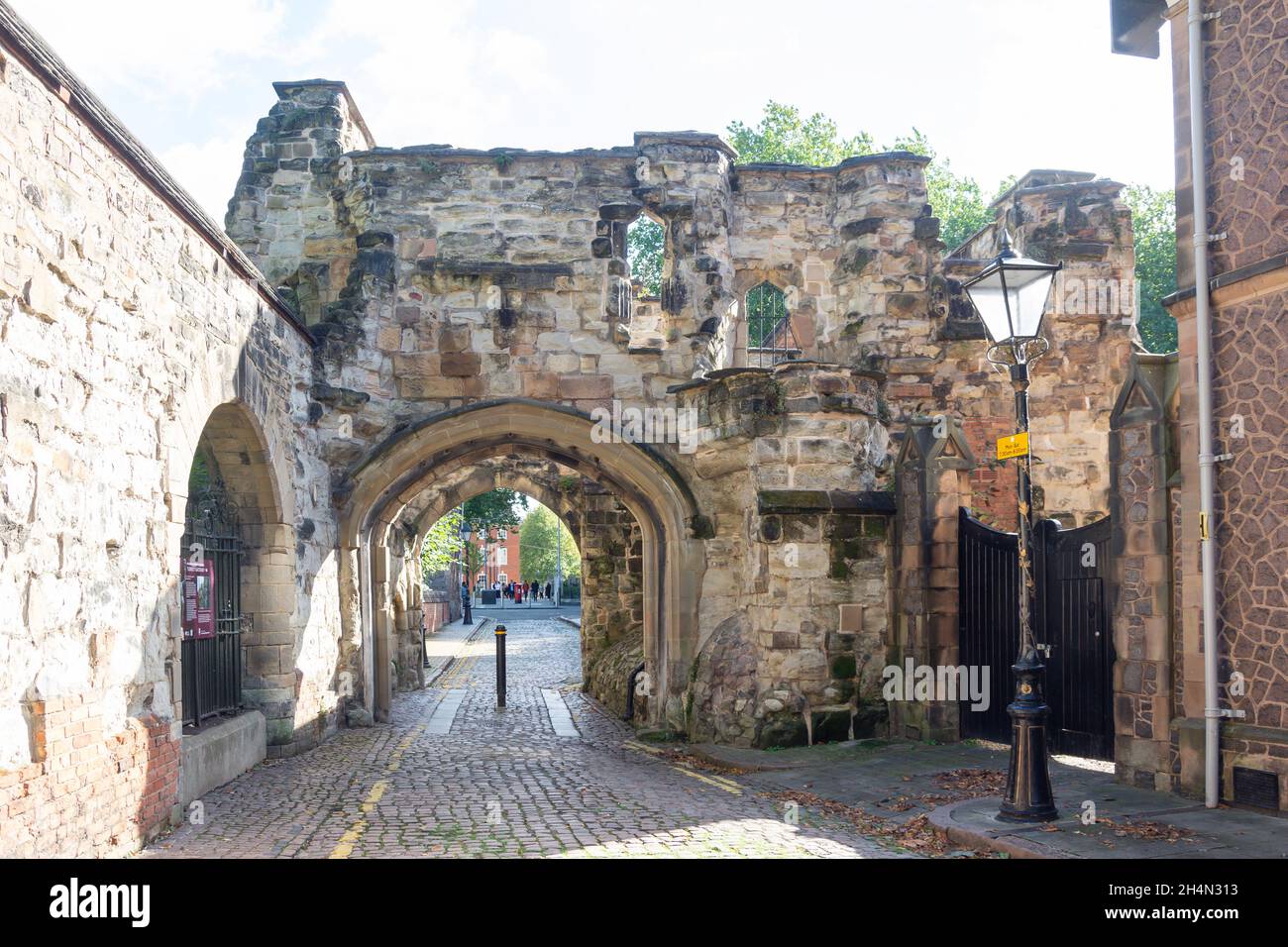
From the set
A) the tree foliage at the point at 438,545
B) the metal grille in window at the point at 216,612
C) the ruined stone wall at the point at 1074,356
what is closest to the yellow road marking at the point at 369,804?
the metal grille in window at the point at 216,612

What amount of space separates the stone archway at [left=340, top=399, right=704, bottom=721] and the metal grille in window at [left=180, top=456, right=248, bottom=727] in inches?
90.8

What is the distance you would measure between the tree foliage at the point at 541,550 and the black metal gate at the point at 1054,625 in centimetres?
6487

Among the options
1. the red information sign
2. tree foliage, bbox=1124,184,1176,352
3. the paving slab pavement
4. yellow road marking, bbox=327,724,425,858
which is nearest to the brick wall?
yellow road marking, bbox=327,724,425,858

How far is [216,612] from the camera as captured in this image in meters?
10.2

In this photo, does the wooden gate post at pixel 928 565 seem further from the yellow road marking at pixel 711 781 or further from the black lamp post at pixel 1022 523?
the black lamp post at pixel 1022 523

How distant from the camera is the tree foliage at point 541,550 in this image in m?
78.3

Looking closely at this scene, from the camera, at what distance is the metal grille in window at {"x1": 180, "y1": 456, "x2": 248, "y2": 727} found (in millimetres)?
9602

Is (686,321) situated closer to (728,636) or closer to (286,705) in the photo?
(728,636)

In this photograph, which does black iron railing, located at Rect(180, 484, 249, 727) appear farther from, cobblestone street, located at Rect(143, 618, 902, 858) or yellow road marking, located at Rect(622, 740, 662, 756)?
yellow road marking, located at Rect(622, 740, 662, 756)

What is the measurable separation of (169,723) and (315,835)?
1307 mm

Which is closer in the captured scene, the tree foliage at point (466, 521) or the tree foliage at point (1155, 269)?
the tree foliage at point (466, 521)

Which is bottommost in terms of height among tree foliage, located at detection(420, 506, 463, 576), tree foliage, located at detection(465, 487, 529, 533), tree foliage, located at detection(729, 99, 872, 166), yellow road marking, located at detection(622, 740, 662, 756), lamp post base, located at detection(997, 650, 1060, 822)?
yellow road marking, located at detection(622, 740, 662, 756)

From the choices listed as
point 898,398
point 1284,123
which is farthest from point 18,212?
point 898,398

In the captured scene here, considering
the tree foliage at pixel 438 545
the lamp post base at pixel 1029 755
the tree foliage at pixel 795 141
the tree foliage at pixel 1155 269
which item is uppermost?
the tree foliage at pixel 795 141
